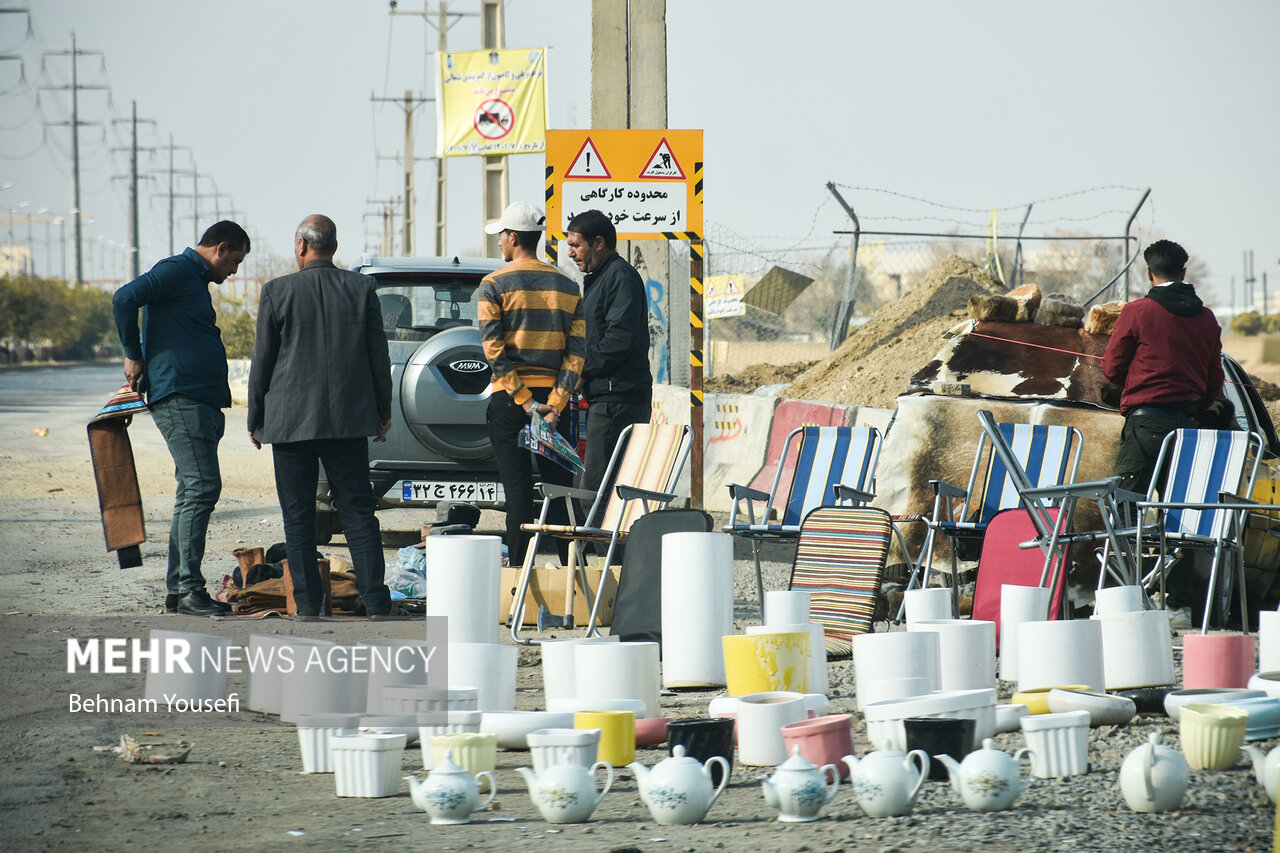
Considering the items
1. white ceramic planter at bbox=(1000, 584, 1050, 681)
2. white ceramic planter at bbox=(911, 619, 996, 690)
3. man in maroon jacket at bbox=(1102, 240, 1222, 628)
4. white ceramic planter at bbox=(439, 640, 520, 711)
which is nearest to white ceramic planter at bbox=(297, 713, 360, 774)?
white ceramic planter at bbox=(439, 640, 520, 711)

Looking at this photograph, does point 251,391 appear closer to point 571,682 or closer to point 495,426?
point 495,426

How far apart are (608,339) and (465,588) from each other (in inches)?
82.6

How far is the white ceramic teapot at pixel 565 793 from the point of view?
3477 millimetres

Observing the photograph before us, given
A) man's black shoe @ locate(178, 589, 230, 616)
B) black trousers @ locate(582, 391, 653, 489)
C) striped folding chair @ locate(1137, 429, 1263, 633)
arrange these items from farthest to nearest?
black trousers @ locate(582, 391, 653, 489), striped folding chair @ locate(1137, 429, 1263, 633), man's black shoe @ locate(178, 589, 230, 616)

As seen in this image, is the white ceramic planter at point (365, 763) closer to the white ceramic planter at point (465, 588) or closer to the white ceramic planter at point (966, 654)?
the white ceramic planter at point (465, 588)

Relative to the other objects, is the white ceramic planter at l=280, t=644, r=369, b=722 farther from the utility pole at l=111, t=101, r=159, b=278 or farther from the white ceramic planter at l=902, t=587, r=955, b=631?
the utility pole at l=111, t=101, r=159, b=278

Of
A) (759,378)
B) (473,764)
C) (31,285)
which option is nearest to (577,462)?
(473,764)

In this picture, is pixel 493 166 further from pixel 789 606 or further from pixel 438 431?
pixel 789 606

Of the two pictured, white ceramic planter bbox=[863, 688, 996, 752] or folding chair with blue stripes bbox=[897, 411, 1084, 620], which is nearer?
white ceramic planter bbox=[863, 688, 996, 752]

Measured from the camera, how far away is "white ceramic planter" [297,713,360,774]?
13.4 ft

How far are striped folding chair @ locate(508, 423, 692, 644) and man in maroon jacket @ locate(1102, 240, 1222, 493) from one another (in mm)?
2313

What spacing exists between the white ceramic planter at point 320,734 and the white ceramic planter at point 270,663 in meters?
0.41

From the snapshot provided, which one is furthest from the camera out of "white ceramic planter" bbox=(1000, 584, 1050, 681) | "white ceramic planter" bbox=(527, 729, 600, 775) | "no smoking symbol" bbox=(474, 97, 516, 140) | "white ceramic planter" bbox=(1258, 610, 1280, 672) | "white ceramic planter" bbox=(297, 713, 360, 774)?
"no smoking symbol" bbox=(474, 97, 516, 140)

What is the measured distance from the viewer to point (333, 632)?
625cm
